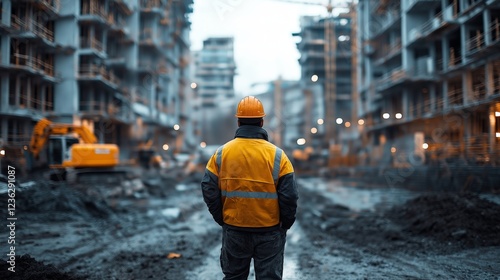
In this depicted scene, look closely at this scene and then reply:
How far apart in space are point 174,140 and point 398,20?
95.7 feet

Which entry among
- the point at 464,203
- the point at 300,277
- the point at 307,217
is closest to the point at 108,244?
the point at 300,277

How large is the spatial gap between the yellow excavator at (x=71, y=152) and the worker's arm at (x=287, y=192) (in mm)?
14418

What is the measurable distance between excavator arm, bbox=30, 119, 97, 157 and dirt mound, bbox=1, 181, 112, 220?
13.1 ft

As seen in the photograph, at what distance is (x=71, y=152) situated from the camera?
16922 mm

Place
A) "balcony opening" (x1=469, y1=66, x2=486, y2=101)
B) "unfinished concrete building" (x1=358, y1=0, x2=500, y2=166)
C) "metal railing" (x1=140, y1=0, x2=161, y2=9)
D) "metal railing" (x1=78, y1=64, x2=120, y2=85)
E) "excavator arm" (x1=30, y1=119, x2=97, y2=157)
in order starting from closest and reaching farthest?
"excavator arm" (x1=30, y1=119, x2=97, y2=157), "unfinished concrete building" (x1=358, y1=0, x2=500, y2=166), "balcony opening" (x1=469, y1=66, x2=486, y2=101), "metal railing" (x1=78, y1=64, x2=120, y2=85), "metal railing" (x1=140, y1=0, x2=161, y2=9)

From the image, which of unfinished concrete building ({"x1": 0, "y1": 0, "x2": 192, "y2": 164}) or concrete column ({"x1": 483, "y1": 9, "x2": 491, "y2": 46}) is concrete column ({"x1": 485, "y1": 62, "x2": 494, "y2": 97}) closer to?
concrete column ({"x1": 483, "y1": 9, "x2": 491, "y2": 46})

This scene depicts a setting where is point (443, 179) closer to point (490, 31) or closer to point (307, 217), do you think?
point (307, 217)

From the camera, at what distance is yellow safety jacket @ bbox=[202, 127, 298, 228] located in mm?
3148

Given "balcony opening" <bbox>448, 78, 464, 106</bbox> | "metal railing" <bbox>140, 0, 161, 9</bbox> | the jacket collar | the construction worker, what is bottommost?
the construction worker

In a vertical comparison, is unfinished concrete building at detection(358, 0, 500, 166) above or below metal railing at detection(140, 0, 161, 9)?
below

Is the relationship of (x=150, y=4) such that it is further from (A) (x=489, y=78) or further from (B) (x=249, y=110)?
(B) (x=249, y=110)

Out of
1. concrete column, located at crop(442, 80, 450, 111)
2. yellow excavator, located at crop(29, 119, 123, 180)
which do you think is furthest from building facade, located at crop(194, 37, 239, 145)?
yellow excavator, located at crop(29, 119, 123, 180)

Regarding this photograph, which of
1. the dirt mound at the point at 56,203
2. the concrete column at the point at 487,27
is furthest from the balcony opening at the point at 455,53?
the dirt mound at the point at 56,203

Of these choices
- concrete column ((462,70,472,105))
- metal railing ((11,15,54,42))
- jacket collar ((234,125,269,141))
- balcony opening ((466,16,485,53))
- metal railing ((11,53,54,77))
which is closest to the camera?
jacket collar ((234,125,269,141))
